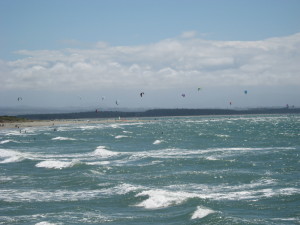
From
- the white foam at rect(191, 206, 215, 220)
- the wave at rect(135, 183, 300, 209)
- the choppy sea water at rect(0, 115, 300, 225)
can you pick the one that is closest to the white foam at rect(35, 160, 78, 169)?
the choppy sea water at rect(0, 115, 300, 225)

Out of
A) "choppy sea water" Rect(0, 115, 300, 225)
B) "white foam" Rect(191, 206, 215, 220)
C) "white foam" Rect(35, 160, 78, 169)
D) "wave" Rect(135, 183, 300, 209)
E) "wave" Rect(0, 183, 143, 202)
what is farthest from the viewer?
"white foam" Rect(35, 160, 78, 169)

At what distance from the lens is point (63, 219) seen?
73.7 ft

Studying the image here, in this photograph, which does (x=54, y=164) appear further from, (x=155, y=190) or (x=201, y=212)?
(x=201, y=212)

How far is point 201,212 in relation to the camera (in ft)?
74.6

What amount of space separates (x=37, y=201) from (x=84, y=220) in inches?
220

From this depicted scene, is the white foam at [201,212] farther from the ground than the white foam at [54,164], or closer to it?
closer to it

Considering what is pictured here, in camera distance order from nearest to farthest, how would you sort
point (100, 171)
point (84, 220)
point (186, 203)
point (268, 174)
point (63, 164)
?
point (84, 220), point (186, 203), point (268, 174), point (100, 171), point (63, 164)

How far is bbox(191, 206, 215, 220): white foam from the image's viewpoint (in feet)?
73.0

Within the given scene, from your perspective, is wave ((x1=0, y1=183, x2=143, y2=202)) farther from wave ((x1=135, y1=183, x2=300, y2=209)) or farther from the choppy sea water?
wave ((x1=135, y1=183, x2=300, y2=209))

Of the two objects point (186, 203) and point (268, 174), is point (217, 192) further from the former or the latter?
point (268, 174)

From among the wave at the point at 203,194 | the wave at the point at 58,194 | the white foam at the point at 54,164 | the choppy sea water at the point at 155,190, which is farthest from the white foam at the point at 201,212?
the white foam at the point at 54,164

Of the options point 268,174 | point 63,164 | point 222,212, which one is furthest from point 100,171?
point 222,212

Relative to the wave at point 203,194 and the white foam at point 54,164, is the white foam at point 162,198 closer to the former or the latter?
the wave at point 203,194

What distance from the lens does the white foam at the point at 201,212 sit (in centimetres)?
2227
